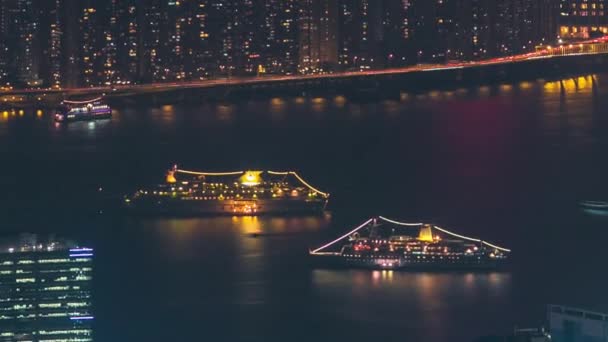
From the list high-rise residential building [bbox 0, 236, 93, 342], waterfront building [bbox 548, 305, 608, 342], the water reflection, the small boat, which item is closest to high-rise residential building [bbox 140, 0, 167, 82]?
the small boat

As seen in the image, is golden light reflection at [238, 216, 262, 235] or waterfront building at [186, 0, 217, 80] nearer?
golden light reflection at [238, 216, 262, 235]

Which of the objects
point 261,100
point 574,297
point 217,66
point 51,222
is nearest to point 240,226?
point 51,222

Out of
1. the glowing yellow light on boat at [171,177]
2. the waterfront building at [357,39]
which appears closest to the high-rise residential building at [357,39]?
the waterfront building at [357,39]

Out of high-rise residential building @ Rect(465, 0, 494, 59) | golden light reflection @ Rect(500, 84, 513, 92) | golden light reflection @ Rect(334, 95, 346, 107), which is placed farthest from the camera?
high-rise residential building @ Rect(465, 0, 494, 59)

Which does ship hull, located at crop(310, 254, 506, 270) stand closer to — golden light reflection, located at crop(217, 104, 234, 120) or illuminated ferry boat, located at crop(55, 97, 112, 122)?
golden light reflection, located at crop(217, 104, 234, 120)

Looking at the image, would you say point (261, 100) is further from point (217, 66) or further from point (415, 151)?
point (415, 151)

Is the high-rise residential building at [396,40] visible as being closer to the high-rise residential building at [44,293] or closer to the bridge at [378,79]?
the bridge at [378,79]
